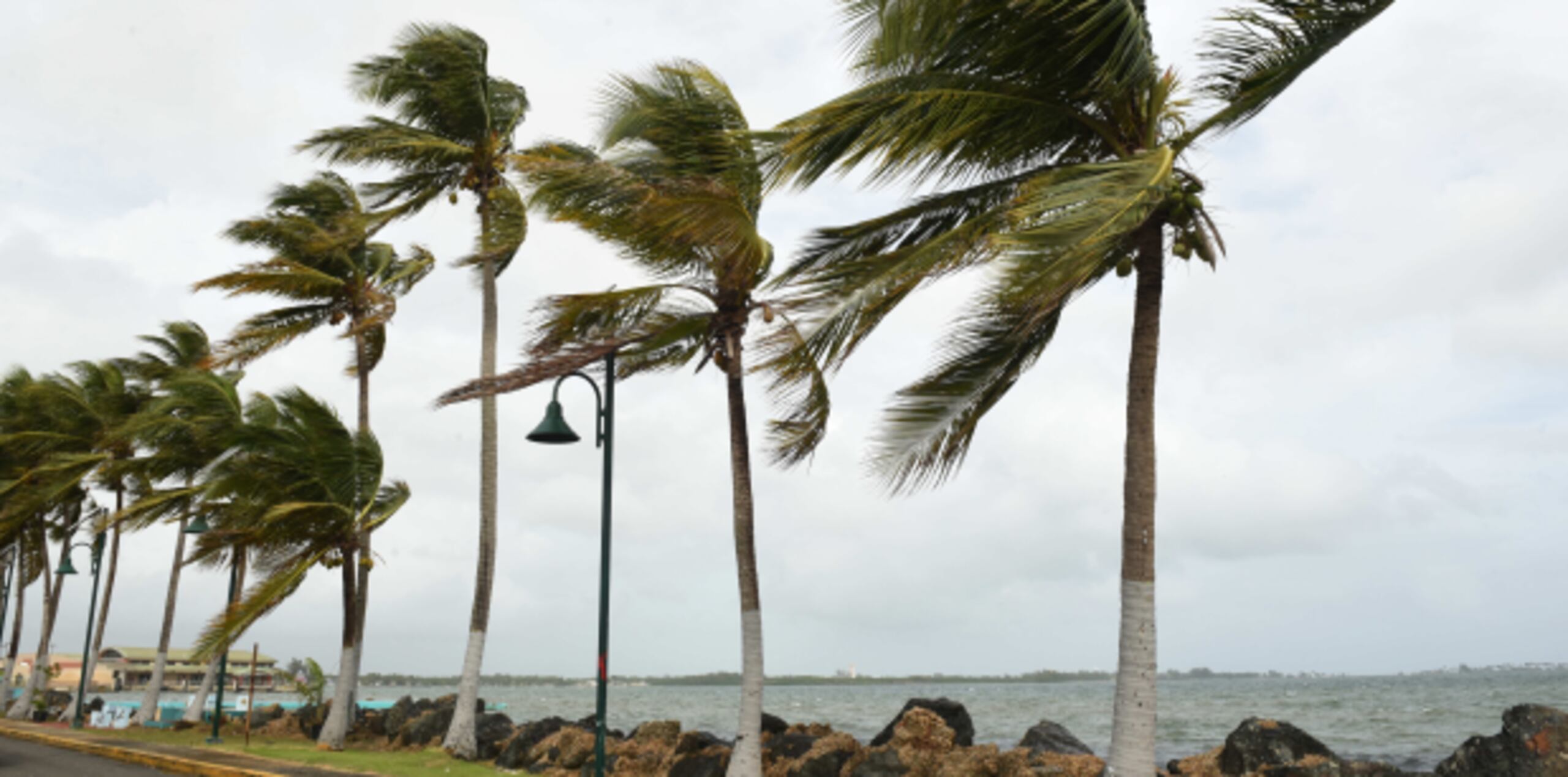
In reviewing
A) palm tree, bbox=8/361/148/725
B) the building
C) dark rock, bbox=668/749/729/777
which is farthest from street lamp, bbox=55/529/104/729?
the building

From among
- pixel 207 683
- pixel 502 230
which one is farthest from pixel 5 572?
pixel 502 230

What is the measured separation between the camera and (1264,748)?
1239cm

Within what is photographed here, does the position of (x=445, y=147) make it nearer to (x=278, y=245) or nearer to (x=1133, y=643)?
(x=278, y=245)

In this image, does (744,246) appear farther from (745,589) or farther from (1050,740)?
(1050,740)

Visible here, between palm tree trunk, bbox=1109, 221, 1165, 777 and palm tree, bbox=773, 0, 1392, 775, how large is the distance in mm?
→ 12

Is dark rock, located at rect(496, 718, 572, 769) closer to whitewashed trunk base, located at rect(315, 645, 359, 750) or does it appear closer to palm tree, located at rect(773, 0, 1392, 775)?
whitewashed trunk base, located at rect(315, 645, 359, 750)

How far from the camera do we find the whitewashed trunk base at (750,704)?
11.2 meters

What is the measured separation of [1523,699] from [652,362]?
59.3 meters

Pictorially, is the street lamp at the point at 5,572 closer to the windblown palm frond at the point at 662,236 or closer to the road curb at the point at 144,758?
the road curb at the point at 144,758

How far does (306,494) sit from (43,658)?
23441 mm

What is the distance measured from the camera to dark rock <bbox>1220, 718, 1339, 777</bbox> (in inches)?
483

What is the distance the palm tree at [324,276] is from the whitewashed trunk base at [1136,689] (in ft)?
47.5

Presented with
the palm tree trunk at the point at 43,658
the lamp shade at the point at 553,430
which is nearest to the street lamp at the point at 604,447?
the lamp shade at the point at 553,430

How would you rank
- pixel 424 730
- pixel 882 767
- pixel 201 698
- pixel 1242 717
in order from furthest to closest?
pixel 1242 717, pixel 201 698, pixel 424 730, pixel 882 767
